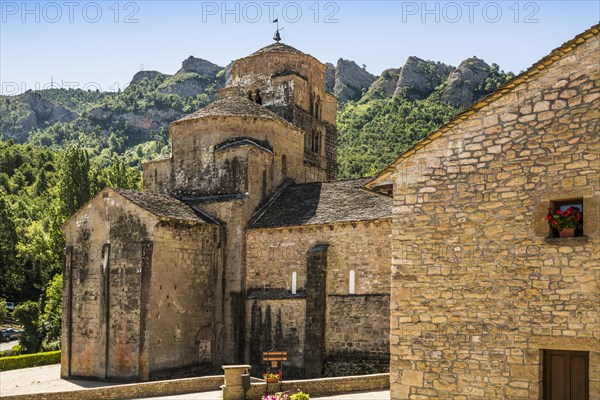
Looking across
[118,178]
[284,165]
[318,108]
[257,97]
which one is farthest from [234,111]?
[118,178]

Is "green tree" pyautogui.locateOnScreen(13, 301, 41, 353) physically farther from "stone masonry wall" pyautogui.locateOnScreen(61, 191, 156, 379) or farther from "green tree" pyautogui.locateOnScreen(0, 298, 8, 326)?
"stone masonry wall" pyautogui.locateOnScreen(61, 191, 156, 379)

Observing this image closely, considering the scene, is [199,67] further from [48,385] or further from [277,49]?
[48,385]

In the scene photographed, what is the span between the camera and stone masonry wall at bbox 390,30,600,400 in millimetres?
10328

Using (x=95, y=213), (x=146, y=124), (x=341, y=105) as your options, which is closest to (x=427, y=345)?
(x=95, y=213)

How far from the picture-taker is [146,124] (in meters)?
152

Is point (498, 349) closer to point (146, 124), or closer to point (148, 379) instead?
point (148, 379)

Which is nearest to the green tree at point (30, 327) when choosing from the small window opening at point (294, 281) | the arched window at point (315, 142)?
the arched window at point (315, 142)

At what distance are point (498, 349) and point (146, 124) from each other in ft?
487

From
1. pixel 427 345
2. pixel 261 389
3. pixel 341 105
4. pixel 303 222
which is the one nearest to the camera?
pixel 427 345

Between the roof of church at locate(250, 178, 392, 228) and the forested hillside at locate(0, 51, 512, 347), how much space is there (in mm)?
27030

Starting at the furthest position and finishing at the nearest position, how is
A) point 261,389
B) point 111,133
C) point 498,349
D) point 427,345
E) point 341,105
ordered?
point 111,133, point 341,105, point 261,389, point 427,345, point 498,349

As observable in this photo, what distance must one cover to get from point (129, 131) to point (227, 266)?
132914 millimetres

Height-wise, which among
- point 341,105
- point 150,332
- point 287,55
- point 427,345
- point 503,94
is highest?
point 341,105

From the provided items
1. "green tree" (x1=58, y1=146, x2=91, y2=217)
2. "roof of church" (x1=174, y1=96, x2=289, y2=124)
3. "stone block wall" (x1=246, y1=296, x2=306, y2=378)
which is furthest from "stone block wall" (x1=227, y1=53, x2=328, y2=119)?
"green tree" (x1=58, y1=146, x2=91, y2=217)
